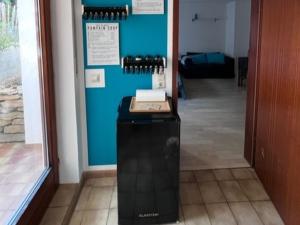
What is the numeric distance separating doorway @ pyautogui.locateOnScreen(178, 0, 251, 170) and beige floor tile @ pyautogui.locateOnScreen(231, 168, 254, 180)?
3.9 inches

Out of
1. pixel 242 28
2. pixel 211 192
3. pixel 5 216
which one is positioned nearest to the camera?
pixel 5 216

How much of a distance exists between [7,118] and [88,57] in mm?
1041

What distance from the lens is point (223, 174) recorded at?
3.21 meters

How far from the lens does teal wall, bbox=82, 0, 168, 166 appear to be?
9.29 ft

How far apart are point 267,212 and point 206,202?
454 millimetres

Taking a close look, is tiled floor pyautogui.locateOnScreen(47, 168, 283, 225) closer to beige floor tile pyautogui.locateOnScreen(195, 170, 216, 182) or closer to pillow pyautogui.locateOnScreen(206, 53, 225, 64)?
beige floor tile pyautogui.locateOnScreen(195, 170, 216, 182)

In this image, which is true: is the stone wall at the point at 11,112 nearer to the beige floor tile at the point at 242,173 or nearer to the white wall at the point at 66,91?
the white wall at the point at 66,91

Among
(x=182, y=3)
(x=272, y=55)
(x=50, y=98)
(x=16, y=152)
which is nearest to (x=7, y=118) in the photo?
(x=16, y=152)

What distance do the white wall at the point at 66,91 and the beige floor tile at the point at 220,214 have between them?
112 centimetres

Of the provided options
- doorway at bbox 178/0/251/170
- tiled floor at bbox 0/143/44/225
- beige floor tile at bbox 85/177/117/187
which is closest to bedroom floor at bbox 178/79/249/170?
doorway at bbox 178/0/251/170

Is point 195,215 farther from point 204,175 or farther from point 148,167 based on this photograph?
point 204,175

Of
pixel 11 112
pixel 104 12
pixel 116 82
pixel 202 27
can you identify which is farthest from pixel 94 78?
pixel 202 27

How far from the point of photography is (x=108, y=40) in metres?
2.84

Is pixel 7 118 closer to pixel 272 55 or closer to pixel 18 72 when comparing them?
pixel 18 72
